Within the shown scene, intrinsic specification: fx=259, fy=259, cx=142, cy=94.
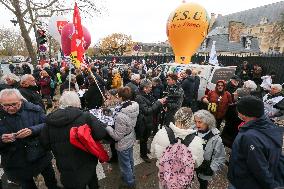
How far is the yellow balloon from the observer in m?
11.6

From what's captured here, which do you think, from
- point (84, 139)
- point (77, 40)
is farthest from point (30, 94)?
point (84, 139)

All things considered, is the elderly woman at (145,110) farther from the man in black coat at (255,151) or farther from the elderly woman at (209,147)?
the man in black coat at (255,151)

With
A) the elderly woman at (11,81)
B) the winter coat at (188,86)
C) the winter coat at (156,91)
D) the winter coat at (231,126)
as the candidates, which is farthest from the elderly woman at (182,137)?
the winter coat at (188,86)

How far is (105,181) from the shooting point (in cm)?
470

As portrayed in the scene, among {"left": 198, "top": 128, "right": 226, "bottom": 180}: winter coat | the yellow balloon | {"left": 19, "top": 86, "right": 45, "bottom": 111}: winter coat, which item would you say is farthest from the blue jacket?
the yellow balloon

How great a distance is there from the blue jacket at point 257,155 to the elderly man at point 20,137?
97.0 inches

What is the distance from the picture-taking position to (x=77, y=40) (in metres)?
→ 5.49

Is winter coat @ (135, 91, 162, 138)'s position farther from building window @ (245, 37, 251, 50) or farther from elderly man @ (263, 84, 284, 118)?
building window @ (245, 37, 251, 50)

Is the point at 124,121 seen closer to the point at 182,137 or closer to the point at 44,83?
the point at 182,137

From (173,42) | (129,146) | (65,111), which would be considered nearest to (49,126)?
(65,111)

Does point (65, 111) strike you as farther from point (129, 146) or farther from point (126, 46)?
point (126, 46)

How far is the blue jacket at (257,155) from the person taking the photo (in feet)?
8.06

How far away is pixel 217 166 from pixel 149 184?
168 centimetres

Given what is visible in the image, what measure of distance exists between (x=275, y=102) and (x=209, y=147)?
8.27ft
